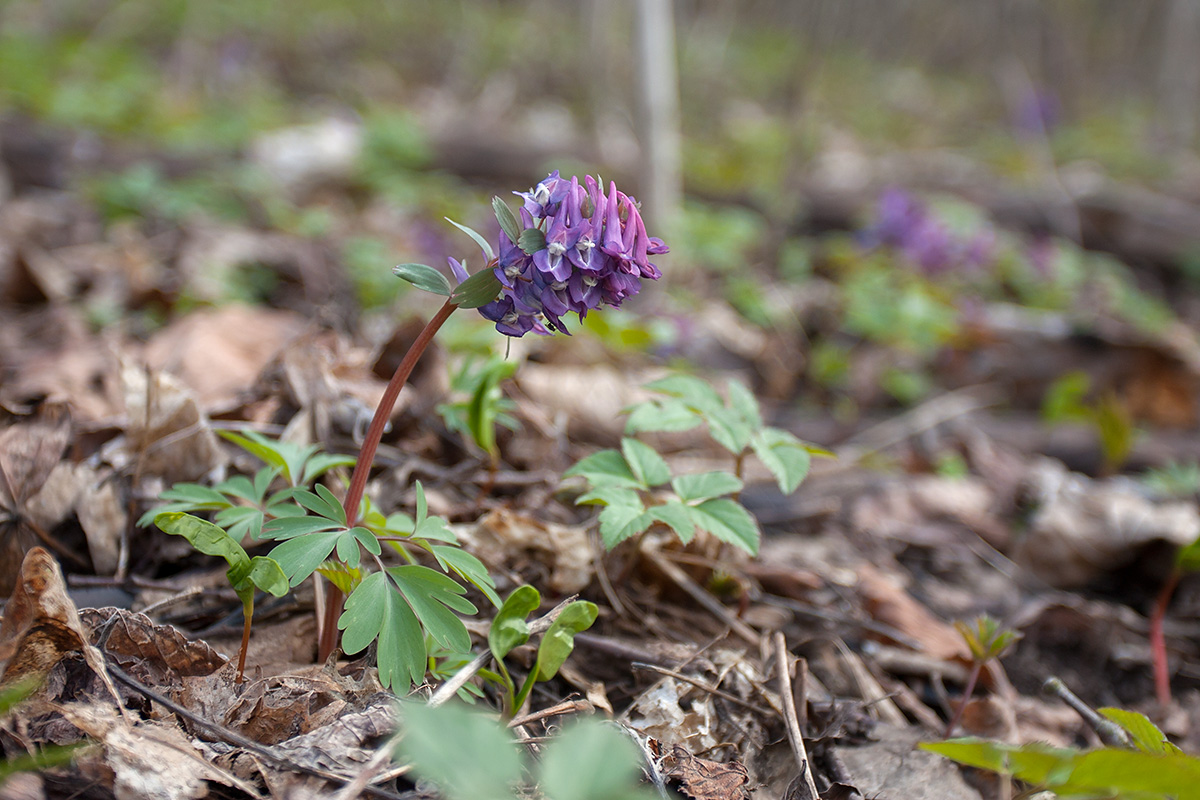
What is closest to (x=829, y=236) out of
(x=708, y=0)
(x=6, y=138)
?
(x=6, y=138)

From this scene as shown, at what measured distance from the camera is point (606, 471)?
5.28ft

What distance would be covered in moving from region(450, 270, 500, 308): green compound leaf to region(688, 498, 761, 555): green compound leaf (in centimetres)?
60

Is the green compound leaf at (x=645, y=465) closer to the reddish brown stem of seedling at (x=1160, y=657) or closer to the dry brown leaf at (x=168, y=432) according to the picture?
the dry brown leaf at (x=168, y=432)

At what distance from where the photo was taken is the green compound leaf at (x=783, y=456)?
5.44 ft

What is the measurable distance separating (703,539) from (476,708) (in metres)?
0.71

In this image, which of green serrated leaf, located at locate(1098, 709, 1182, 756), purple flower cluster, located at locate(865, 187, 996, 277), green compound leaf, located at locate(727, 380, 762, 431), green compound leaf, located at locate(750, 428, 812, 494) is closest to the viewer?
green serrated leaf, located at locate(1098, 709, 1182, 756)

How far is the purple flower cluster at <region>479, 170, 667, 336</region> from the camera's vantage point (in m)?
1.17

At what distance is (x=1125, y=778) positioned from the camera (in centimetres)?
104

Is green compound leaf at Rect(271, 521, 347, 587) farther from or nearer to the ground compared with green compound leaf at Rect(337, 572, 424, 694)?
farther from the ground

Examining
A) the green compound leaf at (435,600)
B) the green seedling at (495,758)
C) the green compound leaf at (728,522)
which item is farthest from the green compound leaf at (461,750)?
the green compound leaf at (728,522)

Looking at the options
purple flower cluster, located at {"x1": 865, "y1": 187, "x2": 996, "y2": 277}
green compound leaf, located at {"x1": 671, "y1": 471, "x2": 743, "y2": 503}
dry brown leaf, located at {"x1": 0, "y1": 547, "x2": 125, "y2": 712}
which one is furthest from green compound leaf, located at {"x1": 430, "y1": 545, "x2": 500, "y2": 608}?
purple flower cluster, located at {"x1": 865, "y1": 187, "x2": 996, "y2": 277}

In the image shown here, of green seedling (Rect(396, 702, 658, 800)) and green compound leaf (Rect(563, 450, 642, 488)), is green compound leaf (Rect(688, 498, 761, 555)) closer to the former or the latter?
green compound leaf (Rect(563, 450, 642, 488))

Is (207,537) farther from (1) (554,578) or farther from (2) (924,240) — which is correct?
(2) (924,240)

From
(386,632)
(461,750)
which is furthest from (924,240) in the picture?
(461,750)
